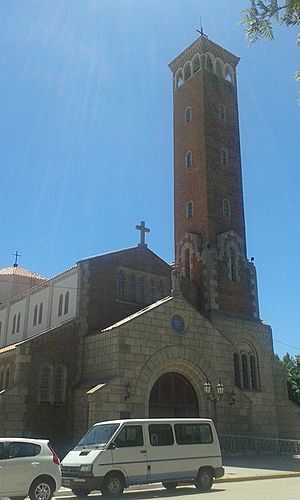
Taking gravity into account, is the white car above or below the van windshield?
below

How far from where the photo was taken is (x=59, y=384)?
90.6 ft

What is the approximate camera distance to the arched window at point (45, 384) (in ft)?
87.8

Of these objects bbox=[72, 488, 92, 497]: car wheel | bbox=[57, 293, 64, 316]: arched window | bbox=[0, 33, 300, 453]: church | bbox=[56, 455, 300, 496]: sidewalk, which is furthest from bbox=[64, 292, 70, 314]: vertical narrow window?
bbox=[72, 488, 92, 497]: car wheel

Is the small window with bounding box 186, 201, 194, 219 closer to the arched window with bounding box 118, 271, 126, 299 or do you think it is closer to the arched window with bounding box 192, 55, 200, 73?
the arched window with bounding box 118, 271, 126, 299

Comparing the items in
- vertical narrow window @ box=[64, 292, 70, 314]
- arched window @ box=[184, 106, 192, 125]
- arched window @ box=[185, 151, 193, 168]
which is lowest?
vertical narrow window @ box=[64, 292, 70, 314]

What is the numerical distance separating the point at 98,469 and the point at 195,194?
25231mm

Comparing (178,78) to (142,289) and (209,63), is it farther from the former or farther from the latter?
(142,289)

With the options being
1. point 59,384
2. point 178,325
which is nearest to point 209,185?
point 178,325

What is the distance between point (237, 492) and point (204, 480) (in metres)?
1.92

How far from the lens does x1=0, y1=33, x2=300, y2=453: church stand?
1036 inches

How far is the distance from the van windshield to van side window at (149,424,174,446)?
1.20m

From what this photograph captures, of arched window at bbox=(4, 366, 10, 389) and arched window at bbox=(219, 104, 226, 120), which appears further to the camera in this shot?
arched window at bbox=(219, 104, 226, 120)

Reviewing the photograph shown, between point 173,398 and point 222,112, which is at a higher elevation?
point 222,112

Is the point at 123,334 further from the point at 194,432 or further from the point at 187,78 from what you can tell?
the point at 187,78
